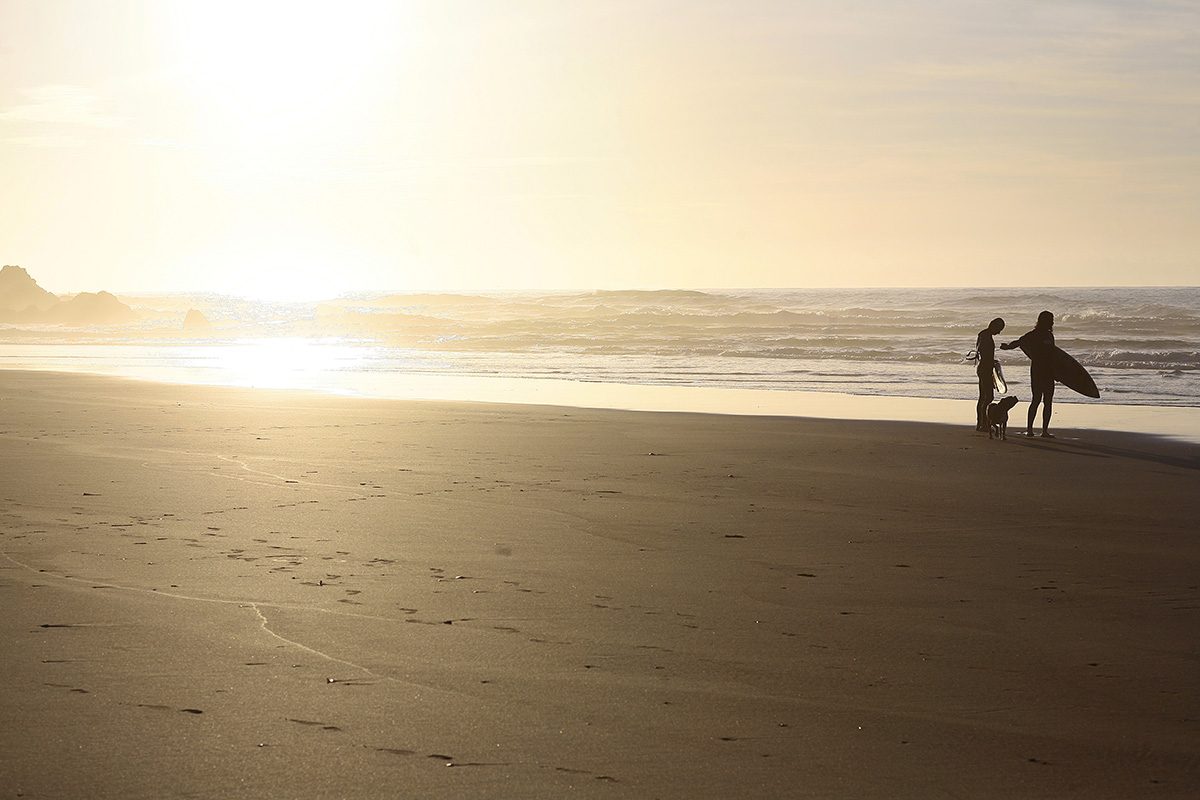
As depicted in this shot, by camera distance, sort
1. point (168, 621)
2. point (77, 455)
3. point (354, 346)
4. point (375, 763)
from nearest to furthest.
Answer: point (375, 763) → point (168, 621) → point (77, 455) → point (354, 346)

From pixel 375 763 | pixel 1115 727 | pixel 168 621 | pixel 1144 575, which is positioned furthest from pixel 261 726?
pixel 1144 575

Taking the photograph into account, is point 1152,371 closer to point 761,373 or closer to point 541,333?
point 761,373

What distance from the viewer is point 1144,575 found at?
5781mm

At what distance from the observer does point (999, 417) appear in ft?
41.0

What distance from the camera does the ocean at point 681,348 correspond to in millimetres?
22984

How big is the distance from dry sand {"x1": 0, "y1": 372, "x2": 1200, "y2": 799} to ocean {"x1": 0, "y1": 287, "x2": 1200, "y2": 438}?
12.0 m

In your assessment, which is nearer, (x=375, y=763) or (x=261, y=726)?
(x=375, y=763)

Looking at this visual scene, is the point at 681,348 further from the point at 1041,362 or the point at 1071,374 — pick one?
the point at 1041,362

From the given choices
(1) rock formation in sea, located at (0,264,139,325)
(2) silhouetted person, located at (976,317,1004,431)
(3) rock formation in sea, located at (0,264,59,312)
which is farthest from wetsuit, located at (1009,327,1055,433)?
(3) rock formation in sea, located at (0,264,59,312)

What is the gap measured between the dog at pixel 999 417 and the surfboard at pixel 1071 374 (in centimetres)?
130

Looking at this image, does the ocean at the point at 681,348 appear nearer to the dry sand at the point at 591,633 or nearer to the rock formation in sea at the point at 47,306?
the rock formation in sea at the point at 47,306

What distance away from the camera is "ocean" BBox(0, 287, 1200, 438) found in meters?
23.0

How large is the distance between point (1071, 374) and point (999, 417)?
2085mm

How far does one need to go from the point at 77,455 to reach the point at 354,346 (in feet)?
99.5
